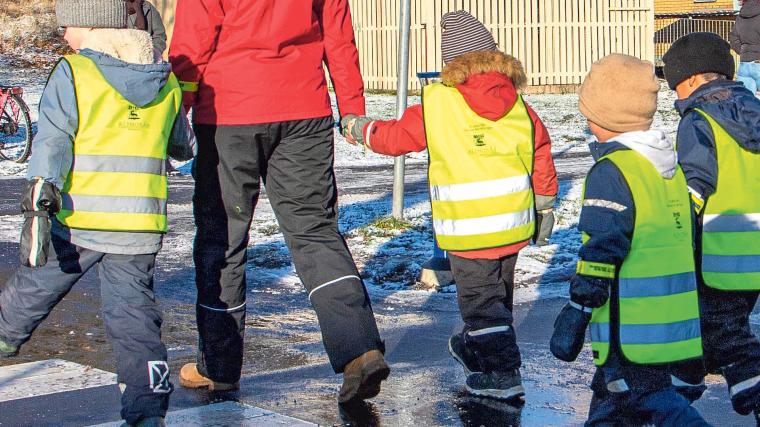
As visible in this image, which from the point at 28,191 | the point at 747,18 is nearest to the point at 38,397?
the point at 28,191

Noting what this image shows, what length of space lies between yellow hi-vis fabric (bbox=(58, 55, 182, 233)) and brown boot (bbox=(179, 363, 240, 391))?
94cm

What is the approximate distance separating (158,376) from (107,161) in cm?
83

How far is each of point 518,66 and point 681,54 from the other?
748 millimetres

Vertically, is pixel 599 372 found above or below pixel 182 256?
above

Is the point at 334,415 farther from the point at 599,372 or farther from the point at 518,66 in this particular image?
the point at 518,66

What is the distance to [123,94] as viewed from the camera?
4.65 metres

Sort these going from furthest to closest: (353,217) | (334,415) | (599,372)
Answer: (353,217) → (334,415) → (599,372)

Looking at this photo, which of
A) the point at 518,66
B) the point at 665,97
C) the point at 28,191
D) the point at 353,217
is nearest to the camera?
the point at 28,191

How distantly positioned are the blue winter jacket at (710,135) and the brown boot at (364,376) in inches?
56.6

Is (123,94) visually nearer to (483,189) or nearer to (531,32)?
(483,189)

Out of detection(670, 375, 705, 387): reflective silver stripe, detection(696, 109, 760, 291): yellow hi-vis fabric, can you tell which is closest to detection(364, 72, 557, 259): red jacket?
detection(696, 109, 760, 291): yellow hi-vis fabric

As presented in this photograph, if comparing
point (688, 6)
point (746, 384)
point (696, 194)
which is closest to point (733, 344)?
point (746, 384)

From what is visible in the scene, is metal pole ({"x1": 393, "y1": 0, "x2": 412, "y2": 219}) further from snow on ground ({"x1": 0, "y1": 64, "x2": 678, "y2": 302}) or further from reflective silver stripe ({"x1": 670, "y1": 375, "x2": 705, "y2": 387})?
reflective silver stripe ({"x1": 670, "y1": 375, "x2": 705, "y2": 387})

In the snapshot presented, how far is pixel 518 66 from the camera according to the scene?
17.8ft
